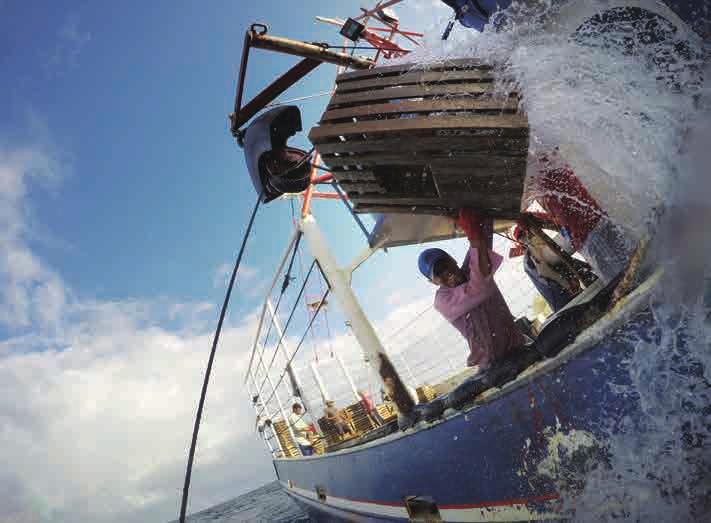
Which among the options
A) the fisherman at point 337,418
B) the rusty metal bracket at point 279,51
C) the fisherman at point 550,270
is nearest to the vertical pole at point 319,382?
the fisherman at point 337,418

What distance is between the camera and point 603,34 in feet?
7.42

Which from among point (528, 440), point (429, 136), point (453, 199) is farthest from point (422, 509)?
point (429, 136)

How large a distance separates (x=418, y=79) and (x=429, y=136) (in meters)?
0.55

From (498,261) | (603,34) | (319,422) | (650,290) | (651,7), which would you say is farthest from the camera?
(319,422)

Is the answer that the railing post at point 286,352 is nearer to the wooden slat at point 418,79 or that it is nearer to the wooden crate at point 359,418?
the wooden crate at point 359,418

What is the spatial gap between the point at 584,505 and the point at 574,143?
2139mm

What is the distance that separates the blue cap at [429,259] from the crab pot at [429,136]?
1.92 ft

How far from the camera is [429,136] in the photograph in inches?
82.0

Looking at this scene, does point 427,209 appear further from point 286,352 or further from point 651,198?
point 286,352

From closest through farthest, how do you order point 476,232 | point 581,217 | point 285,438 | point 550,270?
point 476,232 → point 581,217 → point 550,270 → point 285,438

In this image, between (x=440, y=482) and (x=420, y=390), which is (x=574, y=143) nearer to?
(x=440, y=482)

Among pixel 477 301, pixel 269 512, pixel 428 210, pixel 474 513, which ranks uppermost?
pixel 428 210

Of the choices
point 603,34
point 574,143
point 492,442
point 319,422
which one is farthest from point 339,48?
point 319,422

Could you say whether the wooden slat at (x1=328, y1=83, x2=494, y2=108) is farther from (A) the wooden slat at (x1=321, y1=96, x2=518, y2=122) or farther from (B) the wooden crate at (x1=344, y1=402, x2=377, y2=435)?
(B) the wooden crate at (x1=344, y1=402, x2=377, y2=435)
